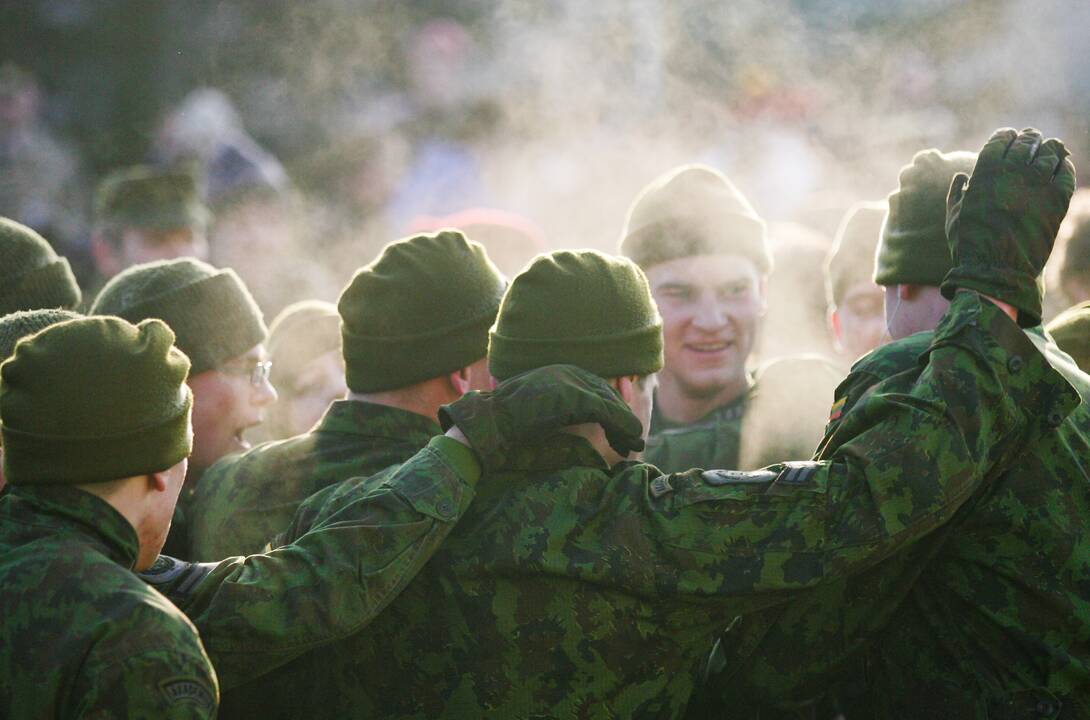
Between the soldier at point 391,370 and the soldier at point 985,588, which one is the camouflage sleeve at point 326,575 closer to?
the soldier at point 391,370

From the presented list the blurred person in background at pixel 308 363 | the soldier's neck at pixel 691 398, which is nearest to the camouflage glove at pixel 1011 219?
the soldier's neck at pixel 691 398

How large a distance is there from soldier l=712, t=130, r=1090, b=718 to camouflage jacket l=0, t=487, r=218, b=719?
1.40 m

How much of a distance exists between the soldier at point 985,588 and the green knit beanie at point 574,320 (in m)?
0.53

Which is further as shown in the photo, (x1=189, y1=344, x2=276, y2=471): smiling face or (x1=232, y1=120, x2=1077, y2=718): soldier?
(x1=189, y1=344, x2=276, y2=471): smiling face

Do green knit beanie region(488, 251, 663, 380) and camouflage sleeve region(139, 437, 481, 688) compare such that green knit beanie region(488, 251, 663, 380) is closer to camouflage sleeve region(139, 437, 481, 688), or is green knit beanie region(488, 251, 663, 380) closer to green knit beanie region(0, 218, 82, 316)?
camouflage sleeve region(139, 437, 481, 688)

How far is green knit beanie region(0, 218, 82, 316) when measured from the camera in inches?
190

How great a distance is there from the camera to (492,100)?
38.7 feet

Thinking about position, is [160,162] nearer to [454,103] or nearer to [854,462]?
[454,103]

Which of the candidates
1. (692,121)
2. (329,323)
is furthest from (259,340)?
(692,121)

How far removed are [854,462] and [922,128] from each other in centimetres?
1051

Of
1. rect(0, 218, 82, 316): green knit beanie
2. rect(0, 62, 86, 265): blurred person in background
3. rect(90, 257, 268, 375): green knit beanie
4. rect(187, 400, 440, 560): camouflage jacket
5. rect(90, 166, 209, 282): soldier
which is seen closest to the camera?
rect(187, 400, 440, 560): camouflage jacket

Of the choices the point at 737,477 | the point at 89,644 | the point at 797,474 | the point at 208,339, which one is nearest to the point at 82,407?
the point at 89,644

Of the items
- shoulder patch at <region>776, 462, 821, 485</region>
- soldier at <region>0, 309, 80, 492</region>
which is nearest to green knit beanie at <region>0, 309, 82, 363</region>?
soldier at <region>0, 309, 80, 492</region>

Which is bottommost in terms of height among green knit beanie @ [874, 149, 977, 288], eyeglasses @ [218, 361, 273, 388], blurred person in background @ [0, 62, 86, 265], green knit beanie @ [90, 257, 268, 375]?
blurred person in background @ [0, 62, 86, 265]
